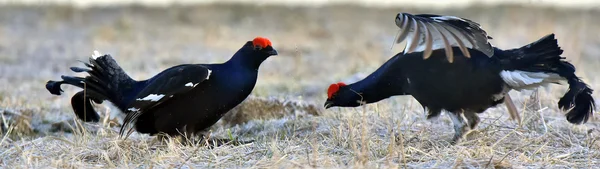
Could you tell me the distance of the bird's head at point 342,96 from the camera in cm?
470

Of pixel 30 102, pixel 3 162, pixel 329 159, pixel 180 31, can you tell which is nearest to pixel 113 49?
pixel 180 31

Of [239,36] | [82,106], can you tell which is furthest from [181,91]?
[239,36]

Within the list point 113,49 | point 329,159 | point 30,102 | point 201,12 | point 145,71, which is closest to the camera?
point 329,159

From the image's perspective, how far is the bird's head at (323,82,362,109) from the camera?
470 centimetres

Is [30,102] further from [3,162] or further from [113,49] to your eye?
[113,49]

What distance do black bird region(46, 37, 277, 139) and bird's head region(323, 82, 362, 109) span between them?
458mm

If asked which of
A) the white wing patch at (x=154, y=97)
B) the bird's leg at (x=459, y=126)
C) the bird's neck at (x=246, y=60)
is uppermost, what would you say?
the bird's neck at (x=246, y=60)

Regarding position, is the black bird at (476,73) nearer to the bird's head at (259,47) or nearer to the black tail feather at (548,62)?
the black tail feather at (548,62)

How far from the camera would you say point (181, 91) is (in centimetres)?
430

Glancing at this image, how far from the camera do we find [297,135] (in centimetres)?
481

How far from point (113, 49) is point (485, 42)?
26.3 ft

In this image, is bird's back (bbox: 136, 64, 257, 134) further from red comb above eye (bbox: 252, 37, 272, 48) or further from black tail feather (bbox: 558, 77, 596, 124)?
black tail feather (bbox: 558, 77, 596, 124)

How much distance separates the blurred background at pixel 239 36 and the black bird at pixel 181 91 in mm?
629

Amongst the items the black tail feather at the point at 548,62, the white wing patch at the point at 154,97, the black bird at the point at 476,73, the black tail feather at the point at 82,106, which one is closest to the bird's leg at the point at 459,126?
the black bird at the point at 476,73
